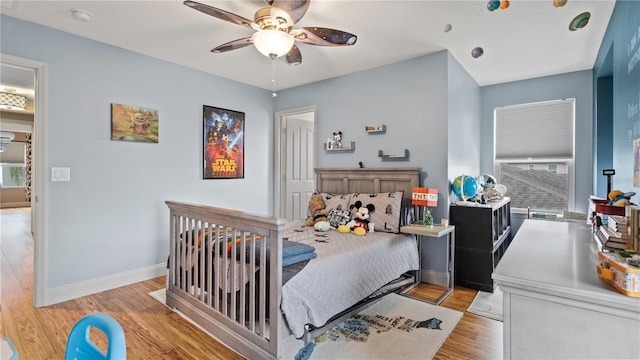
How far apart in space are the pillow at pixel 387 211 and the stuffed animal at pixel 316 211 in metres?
0.50

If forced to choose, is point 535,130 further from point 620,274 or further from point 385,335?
point 620,274

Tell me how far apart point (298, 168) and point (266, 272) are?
3376 mm

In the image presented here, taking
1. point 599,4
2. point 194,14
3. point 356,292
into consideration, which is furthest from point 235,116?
point 599,4

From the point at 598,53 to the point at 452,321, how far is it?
3242mm

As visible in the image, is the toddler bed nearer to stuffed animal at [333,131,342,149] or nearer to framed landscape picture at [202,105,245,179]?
stuffed animal at [333,131,342,149]

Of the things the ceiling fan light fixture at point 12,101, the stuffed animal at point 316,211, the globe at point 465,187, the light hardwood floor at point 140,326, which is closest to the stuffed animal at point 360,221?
the stuffed animal at point 316,211

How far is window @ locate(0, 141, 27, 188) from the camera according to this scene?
29.1 feet

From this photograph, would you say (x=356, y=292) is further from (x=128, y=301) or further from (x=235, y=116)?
(x=235, y=116)

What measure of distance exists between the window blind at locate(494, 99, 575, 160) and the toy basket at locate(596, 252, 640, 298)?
12.8 ft

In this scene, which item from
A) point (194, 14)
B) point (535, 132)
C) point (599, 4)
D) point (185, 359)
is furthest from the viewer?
point (535, 132)

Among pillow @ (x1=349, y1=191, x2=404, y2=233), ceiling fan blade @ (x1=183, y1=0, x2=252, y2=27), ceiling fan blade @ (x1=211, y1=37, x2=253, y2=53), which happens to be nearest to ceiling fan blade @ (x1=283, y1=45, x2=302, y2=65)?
ceiling fan blade @ (x1=211, y1=37, x2=253, y2=53)

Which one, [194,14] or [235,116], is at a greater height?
[194,14]

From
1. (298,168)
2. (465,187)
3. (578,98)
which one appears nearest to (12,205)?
A: (298,168)

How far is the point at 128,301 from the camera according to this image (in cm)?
294
